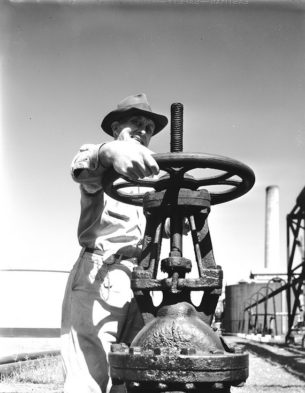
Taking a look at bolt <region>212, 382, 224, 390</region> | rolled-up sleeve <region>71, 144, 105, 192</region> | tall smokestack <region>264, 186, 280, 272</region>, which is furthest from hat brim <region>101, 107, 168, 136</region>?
tall smokestack <region>264, 186, 280, 272</region>

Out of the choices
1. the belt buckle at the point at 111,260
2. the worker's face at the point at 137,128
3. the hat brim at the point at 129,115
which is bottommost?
the belt buckle at the point at 111,260

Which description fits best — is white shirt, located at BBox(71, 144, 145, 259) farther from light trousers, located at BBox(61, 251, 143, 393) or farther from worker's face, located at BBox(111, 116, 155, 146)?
worker's face, located at BBox(111, 116, 155, 146)

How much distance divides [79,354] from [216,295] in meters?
0.79

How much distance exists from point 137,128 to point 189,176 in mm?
663

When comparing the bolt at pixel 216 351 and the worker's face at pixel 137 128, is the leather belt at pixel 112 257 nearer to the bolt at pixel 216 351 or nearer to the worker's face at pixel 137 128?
the worker's face at pixel 137 128

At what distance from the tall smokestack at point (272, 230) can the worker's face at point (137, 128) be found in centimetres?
2816

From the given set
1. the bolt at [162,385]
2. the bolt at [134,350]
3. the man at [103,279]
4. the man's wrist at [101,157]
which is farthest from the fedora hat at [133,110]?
the bolt at [162,385]

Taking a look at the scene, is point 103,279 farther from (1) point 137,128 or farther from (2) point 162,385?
(2) point 162,385

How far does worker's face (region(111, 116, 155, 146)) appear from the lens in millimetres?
2426

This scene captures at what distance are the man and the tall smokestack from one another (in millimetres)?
28186

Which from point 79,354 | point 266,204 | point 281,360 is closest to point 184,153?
point 79,354

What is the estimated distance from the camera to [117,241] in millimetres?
2443

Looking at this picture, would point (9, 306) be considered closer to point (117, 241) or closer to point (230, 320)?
point (230, 320)

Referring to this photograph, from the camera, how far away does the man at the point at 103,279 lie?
2268mm
